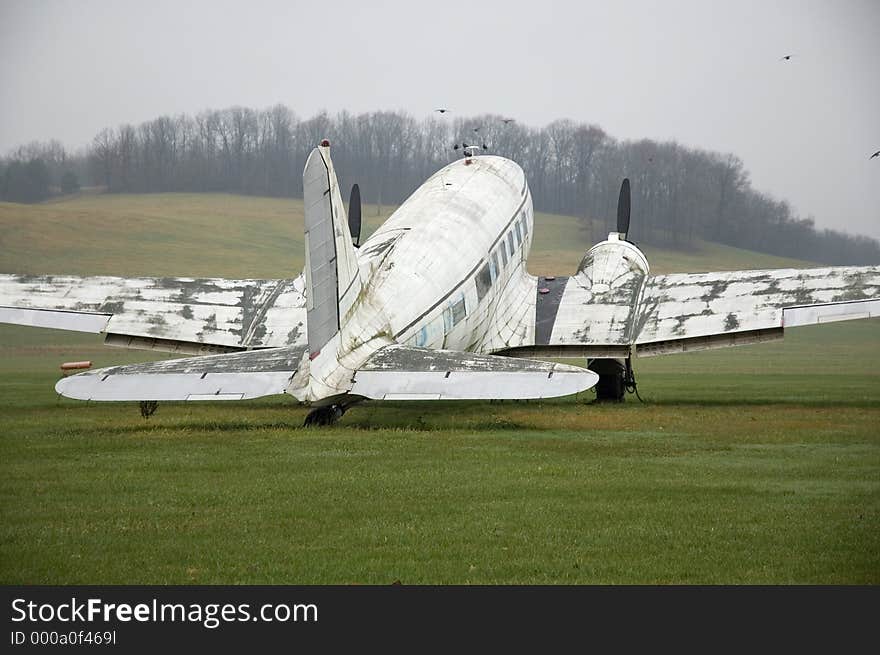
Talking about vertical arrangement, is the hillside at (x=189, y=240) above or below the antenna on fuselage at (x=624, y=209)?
below

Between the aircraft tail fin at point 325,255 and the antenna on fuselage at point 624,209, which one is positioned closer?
the aircraft tail fin at point 325,255

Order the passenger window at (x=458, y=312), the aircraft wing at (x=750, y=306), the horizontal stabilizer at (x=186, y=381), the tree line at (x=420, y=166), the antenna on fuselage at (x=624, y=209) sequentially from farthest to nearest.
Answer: the tree line at (x=420, y=166) → the antenna on fuselage at (x=624, y=209) → the aircraft wing at (x=750, y=306) → the passenger window at (x=458, y=312) → the horizontal stabilizer at (x=186, y=381)

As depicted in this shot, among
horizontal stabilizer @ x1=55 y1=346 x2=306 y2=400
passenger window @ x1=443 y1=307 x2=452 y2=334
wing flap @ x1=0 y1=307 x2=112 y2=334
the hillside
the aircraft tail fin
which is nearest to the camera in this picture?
horizontal stabilizer @ x1=55 y1=346 x2=306 y2=400

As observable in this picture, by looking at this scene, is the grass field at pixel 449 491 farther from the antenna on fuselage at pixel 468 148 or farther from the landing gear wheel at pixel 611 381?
the antenna on fuselage at pixel 468 148

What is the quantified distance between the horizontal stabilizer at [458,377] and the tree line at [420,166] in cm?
1499

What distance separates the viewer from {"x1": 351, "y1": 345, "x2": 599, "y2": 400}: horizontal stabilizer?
57.8 ft

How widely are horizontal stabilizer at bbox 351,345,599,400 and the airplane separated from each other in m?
0.03

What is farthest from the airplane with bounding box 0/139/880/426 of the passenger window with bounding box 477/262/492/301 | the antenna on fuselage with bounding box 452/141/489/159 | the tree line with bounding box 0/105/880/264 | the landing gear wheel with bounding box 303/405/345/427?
the tree line with bounding box 0/105/880/264

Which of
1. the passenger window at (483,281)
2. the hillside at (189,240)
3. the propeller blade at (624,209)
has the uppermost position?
the propeller blade at (624,209)

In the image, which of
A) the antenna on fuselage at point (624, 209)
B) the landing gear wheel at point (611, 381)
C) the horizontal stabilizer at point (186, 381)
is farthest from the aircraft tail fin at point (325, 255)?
the antenna on fuselage at point (624, 209)

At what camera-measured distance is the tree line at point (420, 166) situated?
134ft

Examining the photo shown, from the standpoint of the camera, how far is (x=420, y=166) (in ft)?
172

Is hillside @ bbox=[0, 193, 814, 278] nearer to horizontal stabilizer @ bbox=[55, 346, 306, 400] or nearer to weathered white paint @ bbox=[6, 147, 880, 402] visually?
weathered white paint @ bbox=[6, 147, 880, 402]

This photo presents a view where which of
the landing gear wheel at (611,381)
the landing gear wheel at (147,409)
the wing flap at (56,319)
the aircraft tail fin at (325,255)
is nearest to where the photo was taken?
the aircraft tail fin at (325,255)
